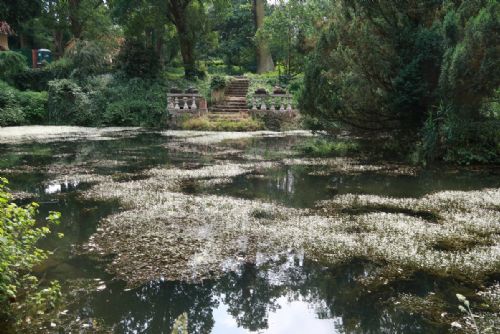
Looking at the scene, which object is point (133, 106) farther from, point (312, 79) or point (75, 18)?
point (312, 79)

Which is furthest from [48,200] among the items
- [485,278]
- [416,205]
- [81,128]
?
[81,128]

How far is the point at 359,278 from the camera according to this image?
6508 millimetres

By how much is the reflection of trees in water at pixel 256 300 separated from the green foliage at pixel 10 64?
29.0 metres

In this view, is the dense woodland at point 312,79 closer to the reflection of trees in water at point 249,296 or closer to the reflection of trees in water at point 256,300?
the reflection of trees in water at point 256,300

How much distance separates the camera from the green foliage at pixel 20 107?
2814cm

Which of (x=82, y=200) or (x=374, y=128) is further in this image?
(x=374, y=128)

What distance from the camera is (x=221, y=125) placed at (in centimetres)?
2764

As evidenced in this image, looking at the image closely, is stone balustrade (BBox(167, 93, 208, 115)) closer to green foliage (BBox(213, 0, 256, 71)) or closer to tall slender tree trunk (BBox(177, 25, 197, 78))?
tall slender tree trunk (BBox(177, 25, 197, 78))

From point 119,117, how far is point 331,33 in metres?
16.7

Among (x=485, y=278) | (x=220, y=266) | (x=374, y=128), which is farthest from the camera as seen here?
(x=374, y=128)

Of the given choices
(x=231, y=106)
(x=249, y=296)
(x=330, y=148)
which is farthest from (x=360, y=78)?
(x=231, y=106)

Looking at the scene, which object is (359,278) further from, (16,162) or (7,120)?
(7,120)

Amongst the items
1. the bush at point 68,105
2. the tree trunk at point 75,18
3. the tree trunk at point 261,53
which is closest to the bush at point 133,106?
the bush at point 68,105

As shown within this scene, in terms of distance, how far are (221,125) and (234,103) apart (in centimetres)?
545
